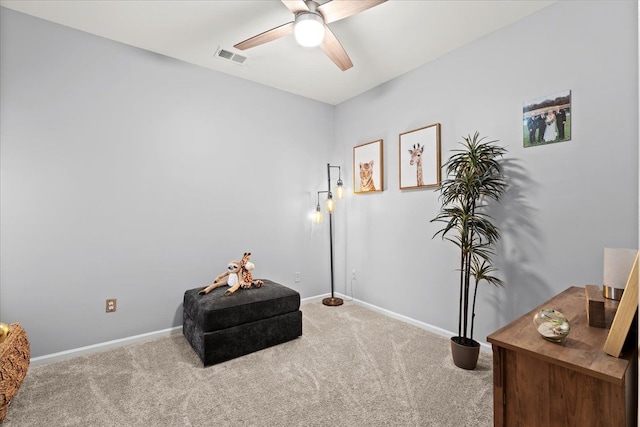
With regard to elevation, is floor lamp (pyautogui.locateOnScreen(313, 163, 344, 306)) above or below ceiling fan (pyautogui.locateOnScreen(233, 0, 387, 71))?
below

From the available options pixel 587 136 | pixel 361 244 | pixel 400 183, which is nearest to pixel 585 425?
pixel 587 136

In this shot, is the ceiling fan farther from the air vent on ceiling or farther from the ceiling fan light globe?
the air vent on ceiling

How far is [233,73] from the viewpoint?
3.33m

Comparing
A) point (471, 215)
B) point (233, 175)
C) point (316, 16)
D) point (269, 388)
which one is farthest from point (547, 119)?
point (233, 175)

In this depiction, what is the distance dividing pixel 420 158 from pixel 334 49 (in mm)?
1418

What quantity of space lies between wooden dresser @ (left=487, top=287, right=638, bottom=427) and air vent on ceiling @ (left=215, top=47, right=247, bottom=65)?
3.08m

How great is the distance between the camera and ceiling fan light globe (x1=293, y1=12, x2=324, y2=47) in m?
1.97

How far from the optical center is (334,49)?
2.31m

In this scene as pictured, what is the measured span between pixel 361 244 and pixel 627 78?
8.91 ft

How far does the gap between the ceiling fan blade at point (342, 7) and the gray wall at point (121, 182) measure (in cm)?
174

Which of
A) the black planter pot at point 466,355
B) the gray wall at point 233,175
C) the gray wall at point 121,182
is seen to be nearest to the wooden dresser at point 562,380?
the black planter pot at point 466,355

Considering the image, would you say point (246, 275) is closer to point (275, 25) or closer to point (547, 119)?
point (275, 25)

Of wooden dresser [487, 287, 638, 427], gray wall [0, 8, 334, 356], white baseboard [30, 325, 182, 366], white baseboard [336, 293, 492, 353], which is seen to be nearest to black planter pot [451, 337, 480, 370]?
white baseboard [336, 293, 492, 353]

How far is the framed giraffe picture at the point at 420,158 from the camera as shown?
2.98 meters
